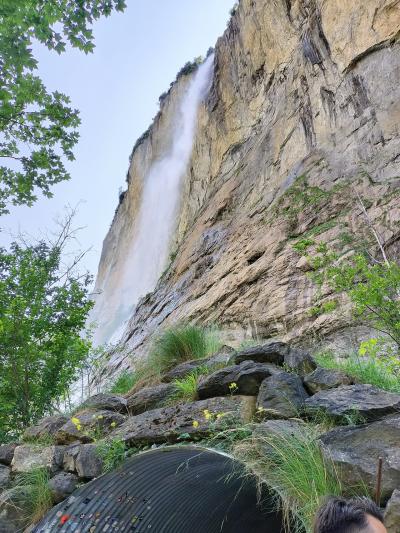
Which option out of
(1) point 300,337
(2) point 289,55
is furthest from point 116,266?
(1) point 300,337

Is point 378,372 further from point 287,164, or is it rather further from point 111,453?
point 287,164

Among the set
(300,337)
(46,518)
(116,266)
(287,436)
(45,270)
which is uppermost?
(116,266)

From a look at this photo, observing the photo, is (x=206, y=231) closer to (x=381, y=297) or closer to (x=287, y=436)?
(x=381, y=297)

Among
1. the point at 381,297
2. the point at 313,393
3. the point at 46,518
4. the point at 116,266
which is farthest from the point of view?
the point at 116,266

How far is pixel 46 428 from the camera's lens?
5.33 metres

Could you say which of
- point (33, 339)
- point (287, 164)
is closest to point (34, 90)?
point (33, 339)

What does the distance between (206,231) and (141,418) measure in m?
12.2

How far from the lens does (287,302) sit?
368 inches

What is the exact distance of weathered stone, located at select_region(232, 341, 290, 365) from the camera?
16.1 ft

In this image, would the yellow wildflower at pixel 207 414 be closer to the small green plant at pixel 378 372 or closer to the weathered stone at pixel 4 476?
the small green plant at pixel 378 372

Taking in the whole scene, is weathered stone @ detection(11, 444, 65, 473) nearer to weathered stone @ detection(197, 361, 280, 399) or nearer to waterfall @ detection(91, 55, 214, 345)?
weathered stone @ detection(197, 361, 280, 399)

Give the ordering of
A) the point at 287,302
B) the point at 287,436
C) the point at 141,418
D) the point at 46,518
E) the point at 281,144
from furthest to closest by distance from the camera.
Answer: the point at 281,144, the point at 287,302, the point at 141,418, the point at 46,518, the point at 287,436

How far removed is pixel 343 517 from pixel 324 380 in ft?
8.37

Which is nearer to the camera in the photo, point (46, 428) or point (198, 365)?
point (46, 428)
